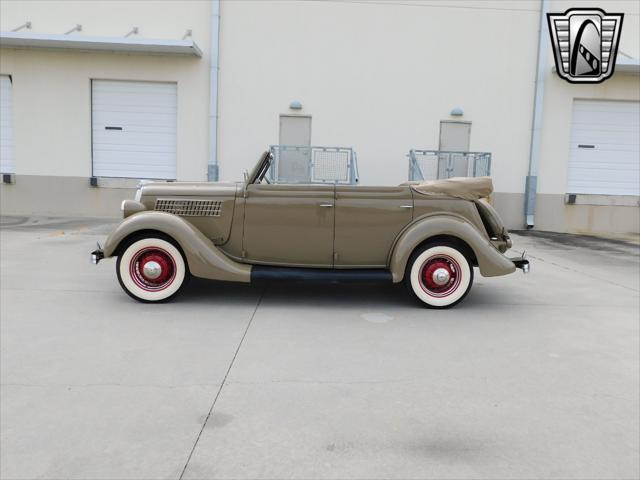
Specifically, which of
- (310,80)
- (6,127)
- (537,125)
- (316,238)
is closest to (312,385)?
(316,238)

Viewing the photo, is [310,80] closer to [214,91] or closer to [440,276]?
[214,91]

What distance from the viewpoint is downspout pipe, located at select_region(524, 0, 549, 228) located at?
1377 centimetres

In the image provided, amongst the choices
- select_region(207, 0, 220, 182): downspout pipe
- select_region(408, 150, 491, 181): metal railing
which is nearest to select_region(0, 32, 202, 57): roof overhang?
select_region(207, 0, 220, 182): downspout pipe

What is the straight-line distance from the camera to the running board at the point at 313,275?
5.12 m

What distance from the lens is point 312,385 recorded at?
3270 mm

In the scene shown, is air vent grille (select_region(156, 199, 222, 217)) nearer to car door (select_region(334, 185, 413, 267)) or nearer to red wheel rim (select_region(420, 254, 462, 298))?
car door (select_region(334, 185, 413, 267))

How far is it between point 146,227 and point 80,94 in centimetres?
1084

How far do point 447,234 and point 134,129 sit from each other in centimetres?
1146

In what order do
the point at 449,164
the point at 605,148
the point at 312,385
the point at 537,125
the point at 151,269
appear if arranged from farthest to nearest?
the point at 605,148
the point at 537,125
the point at 449,164
the point at 151,269
the point at 312,385

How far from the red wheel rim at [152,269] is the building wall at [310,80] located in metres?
9.14

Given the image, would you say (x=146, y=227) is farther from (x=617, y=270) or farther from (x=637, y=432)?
(x=617, y=270)

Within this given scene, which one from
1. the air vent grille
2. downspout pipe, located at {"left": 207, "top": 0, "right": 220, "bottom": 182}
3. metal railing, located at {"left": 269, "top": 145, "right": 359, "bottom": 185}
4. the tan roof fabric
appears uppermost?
downspout pipe, located at {"left": 207, "top": 0, "right": 220, "bottom": 182}

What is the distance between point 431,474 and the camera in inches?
91.5

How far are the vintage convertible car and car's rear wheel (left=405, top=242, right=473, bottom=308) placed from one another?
1 cm
